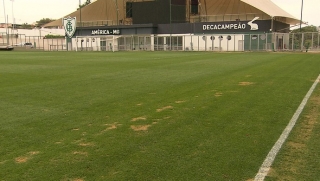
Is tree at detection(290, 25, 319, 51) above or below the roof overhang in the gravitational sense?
below

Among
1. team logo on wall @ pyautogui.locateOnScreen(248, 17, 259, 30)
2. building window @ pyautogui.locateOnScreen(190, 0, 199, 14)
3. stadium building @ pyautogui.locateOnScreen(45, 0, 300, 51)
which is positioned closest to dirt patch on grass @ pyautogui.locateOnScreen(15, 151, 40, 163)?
stadium building @ pyautogui.locateOnScreen(45, 0, 300, 51)

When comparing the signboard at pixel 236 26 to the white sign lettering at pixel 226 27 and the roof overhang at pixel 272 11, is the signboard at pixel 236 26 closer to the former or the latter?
A: the white sign lettering at pixel 226 27

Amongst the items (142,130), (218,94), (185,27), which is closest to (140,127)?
(142,130)

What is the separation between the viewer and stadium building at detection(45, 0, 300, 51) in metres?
52.2

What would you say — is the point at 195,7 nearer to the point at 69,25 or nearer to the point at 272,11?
the point at 272,11

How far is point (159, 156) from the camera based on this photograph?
5.25 metres

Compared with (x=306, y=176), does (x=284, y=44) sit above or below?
above

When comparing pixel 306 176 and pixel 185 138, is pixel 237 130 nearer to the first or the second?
pixel 185 138

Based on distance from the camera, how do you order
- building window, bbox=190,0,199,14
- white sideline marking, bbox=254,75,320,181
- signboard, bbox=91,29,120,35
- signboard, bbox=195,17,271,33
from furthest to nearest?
building window, bbox=190,0,199,14 → signboard, bbox=91,29,120,35 → signboard, bbox=195,17,271,33 → white sideline marking, bbox=254,75,320,181

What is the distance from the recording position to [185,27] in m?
57.9

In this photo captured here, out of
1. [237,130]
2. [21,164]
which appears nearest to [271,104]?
[237,130]

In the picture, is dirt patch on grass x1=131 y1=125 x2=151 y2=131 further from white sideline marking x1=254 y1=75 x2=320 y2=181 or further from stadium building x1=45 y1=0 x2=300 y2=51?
stadium building x1=45 y1=0 x2=300 y2=51

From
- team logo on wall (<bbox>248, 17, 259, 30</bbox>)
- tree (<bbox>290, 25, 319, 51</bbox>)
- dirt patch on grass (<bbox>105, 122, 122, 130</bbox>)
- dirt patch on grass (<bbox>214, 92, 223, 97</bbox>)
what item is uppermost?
team logo on wall (<bbox>248, 17, 259, 30</bbox>)

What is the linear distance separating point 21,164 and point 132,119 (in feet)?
9.74
